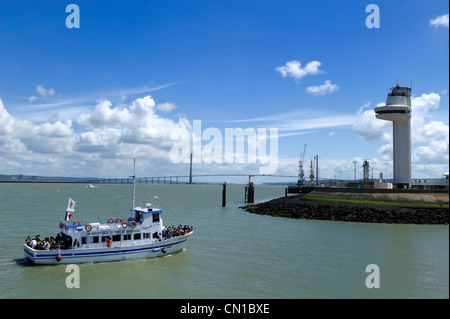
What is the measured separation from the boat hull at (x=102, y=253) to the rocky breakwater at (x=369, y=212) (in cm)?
3624

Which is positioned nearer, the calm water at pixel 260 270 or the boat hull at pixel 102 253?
the calm water at pixel 260 270

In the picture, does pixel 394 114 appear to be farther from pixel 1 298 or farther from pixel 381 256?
pixel 1 298

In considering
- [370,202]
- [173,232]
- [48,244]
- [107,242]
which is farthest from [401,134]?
[48,244]

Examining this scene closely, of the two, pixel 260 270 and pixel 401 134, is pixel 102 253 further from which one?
pixel 401 134

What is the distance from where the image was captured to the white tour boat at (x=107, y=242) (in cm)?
3097

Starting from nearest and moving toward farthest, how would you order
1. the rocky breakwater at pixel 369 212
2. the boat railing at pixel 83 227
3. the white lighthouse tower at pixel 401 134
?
the boat railing at pixel 83 227 → the rocky breakwater at pixel 369 212 → the white lighthouse tower at pixel 401 134

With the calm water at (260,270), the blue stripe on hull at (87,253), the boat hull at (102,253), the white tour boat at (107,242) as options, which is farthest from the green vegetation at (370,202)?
the blue stripe on hull at (87,253)

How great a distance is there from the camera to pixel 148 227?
35031 millimetres

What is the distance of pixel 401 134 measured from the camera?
71.9 meters

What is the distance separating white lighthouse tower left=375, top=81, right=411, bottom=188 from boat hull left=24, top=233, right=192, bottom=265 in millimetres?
53920

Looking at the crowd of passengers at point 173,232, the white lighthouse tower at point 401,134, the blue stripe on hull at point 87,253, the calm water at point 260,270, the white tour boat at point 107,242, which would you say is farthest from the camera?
the white lighthouse tower at point 401,134

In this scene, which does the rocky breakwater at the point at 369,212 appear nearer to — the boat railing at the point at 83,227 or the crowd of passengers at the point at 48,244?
the boat railing at the point at 83,227
